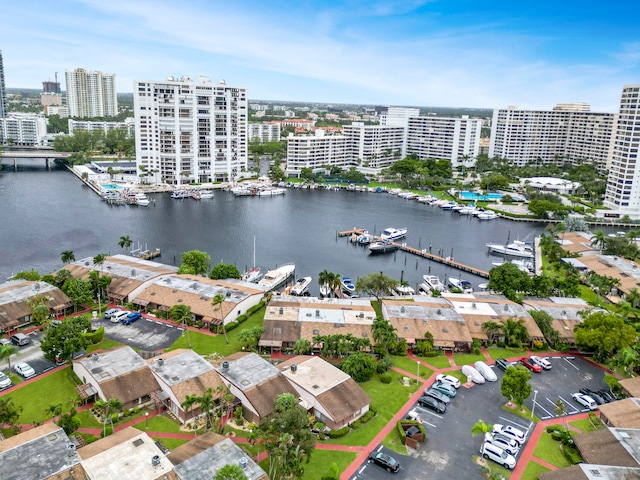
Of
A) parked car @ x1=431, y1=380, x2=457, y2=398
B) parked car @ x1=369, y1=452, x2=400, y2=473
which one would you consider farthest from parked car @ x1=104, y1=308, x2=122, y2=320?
parked car @ x1=431, y1=380, x2=457, y2=398

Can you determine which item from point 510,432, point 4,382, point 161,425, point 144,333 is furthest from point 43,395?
point 510,432

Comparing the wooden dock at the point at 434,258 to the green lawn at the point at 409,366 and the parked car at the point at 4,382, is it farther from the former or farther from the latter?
the parked car at the point at 4,382

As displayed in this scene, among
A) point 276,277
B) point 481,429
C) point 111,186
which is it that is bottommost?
point 276,277

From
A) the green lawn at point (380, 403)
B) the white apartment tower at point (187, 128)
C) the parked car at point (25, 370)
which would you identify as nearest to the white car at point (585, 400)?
the green lawn at point (380, 403)

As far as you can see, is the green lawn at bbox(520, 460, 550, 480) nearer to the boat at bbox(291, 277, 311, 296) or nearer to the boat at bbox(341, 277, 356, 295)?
the boat at bbox(341, 277, 356, 295)

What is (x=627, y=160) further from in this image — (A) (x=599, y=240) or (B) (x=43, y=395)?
(B) (x=43, y=395)

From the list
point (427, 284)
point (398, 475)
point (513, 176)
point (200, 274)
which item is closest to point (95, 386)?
point (398, 475)
